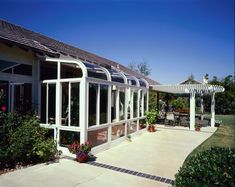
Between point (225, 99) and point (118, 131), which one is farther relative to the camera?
point (225, 99)

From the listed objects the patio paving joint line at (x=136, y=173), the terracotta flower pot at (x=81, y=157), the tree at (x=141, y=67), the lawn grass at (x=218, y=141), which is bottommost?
the lawn grass at (x=218, y=141)

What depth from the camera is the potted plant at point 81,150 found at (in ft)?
28.1

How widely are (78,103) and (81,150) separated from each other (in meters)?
2.13

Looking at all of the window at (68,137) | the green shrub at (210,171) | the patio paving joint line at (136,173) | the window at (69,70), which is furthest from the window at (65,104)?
the green shrub at (210,171)

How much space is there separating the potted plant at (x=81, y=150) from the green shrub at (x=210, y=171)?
16.3ft

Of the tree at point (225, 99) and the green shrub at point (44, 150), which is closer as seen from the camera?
the green shrub at point (44, 150)

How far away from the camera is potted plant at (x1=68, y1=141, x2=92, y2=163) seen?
8570mm

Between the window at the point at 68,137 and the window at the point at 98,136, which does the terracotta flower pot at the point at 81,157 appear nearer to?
the window at the point at 68,137

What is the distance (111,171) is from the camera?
303 inches

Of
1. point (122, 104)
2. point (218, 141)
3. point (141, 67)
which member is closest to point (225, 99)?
point (218, 141)

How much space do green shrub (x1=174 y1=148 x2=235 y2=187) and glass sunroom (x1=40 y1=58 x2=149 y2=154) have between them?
5584 mm

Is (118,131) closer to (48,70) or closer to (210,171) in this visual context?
(48,70)

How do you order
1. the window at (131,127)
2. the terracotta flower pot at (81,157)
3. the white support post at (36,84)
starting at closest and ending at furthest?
the terracotta flower pot at (81,157) < the white support post at (36,84) < the window at (131,127)

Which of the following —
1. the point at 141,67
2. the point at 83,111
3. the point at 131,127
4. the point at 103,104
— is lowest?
the point at 131,127
